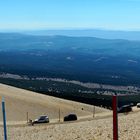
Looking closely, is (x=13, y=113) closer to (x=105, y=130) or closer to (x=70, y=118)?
(x=70, y=118)

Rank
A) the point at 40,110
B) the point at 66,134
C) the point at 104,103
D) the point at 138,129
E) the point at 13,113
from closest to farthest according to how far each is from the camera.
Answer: the point at 138,129, the point at 66,134, the point at 13,113, the point at 40,110, the point at 104,103

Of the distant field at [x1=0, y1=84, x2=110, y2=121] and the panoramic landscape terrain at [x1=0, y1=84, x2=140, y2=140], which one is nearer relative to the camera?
the panoramic landscape terrain at [x1=0, y1=84, x2=140, y2=140]

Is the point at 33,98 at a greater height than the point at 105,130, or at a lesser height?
lesser

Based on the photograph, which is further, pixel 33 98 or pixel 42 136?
pixel 33 98

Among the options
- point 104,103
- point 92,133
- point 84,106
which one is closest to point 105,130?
point 92,133

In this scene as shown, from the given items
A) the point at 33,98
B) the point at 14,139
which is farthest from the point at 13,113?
the point at 14,139

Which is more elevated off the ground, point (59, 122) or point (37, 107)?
point (59, 122)

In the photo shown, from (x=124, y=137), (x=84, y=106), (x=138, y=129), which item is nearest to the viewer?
(x=124, y=137)

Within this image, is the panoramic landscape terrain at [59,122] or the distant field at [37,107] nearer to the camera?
the panoramic landscape terrain at [59,122]

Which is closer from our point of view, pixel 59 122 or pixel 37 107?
pixel 59 122

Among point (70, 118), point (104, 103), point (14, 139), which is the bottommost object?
point (104, 103)
